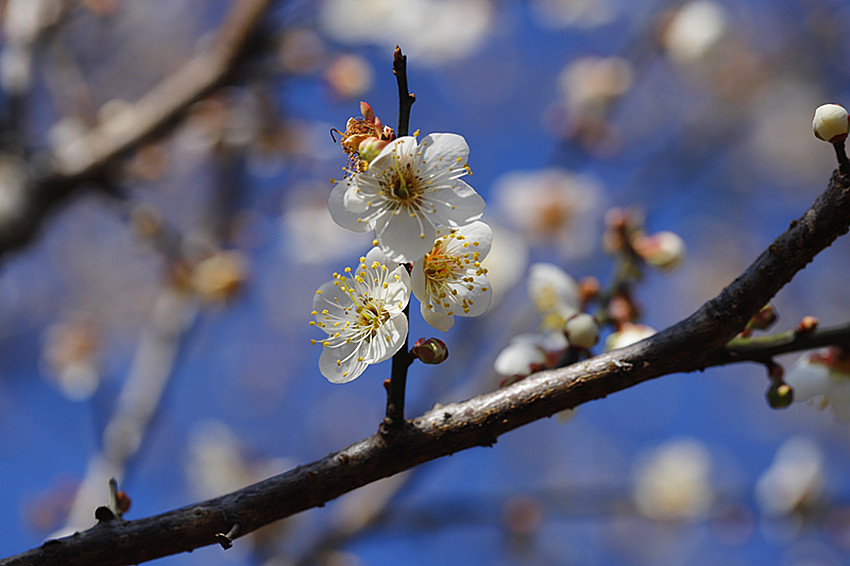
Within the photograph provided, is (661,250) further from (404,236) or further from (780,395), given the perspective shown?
(404,236)

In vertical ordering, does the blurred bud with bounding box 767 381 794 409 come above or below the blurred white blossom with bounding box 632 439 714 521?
below

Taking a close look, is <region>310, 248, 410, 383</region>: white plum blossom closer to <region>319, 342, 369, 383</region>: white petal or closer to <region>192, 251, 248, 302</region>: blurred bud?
<region>319, 342, 369, 383</region>: white petal

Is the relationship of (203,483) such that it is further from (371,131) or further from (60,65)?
(371,131)

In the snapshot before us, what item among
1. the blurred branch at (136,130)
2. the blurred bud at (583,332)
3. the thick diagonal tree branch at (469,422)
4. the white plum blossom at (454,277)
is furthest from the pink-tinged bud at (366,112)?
the blurred branch at (136,130)

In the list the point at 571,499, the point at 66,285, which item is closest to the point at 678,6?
the point at 571,499

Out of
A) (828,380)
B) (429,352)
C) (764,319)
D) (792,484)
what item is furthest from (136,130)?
(792,484)

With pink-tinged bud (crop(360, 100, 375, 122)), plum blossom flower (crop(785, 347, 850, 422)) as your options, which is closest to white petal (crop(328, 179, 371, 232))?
pink-tinged bud (crop(360, 100, 375, 122))

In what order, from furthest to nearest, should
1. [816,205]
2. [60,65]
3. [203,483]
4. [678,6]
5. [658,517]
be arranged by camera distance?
[203,483]
[658,517]
[678,6]
[60,65]
[816,205]
